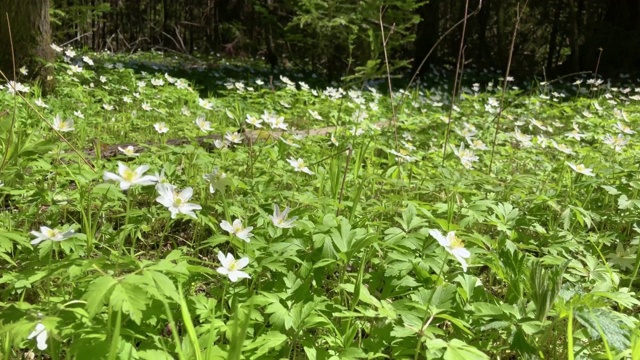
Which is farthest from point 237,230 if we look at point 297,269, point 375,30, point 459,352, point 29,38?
point 375,30

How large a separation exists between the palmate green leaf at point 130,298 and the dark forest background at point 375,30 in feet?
11.3

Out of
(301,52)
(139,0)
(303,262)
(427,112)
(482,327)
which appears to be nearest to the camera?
(482,327)

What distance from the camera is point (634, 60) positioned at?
13.0 meters

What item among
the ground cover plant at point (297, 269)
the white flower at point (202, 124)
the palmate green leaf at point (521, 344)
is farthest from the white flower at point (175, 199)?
the white flower at point (202, 124)

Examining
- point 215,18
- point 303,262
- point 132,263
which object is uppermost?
point 132,263

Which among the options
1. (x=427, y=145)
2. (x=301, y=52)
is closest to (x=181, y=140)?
(x=427, y=145)

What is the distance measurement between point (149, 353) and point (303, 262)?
618mm

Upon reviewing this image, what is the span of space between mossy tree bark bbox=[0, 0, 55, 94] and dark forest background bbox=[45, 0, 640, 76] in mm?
1184

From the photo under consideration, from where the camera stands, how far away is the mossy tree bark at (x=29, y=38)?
5477mm

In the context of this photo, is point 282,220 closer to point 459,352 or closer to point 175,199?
point 175,199

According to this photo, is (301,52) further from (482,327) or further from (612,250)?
(482,327)

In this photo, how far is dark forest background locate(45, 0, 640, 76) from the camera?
7465mm

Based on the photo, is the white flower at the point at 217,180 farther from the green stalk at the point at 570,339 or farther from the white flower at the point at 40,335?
the green stalk at the point at 570,339

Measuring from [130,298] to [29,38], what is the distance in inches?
221
